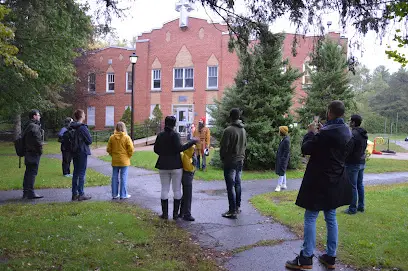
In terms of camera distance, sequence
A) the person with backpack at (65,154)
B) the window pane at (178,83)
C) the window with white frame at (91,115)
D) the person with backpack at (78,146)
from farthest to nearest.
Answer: the window with white frame at (91,115), the window pane at (178,83), the person with backpack at (65,154), the person with backpack at (78,146)

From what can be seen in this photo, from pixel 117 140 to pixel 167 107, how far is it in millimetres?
25963

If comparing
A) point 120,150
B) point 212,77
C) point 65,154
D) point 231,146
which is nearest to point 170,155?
point 231,146

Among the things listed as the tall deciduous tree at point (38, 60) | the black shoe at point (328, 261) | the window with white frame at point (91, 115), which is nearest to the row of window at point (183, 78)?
the window with white frame at point (91, 115)

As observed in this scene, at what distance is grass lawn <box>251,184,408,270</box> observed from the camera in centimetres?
501

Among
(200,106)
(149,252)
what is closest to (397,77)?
(200,106)

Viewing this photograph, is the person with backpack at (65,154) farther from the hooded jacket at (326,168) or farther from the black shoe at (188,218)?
the hooded jacket at (326,168)

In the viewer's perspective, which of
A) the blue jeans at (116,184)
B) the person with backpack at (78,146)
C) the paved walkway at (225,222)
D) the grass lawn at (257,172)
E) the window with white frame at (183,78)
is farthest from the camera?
the window with white frame at (183,78)

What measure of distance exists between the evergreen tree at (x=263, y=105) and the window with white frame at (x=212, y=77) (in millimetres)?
17764

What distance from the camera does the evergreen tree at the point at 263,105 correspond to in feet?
46.8

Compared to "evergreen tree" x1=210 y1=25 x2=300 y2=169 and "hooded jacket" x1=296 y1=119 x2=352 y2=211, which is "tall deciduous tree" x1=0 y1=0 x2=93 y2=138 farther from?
"hooded jacket" x1=296 y1=119 x2=352 y2=211

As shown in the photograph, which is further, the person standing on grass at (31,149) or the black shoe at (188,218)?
the person standing on grass at (31,149)

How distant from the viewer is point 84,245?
5.17 metres

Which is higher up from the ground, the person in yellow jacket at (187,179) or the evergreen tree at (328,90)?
the evergreen tree at (328,90)

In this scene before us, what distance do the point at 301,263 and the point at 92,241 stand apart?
2866 mm
